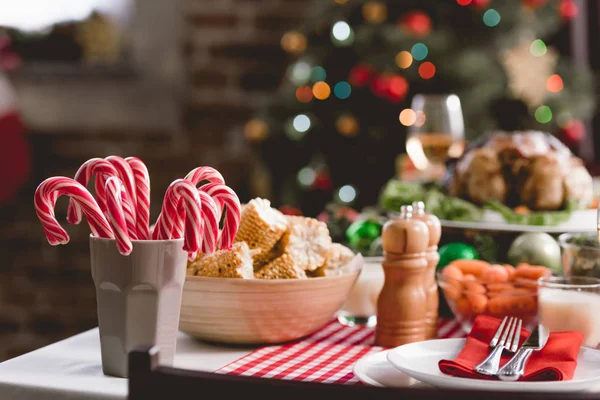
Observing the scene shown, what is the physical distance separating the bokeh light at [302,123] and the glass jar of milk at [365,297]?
1846mm

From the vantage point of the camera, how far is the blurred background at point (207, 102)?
3.12m

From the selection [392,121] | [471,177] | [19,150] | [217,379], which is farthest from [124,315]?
[19,150]

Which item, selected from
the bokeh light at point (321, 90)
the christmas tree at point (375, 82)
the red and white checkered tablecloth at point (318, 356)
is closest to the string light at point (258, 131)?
the christmas tree at point (375, 82)

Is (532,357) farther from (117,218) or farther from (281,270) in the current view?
(117,218)

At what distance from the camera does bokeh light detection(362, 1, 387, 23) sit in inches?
121

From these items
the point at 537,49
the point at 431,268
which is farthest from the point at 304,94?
the point at 431,268

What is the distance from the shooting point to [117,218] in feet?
2.87

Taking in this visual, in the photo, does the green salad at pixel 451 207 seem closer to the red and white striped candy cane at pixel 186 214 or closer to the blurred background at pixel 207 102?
the red and white striped candy cane at pixel 186 214

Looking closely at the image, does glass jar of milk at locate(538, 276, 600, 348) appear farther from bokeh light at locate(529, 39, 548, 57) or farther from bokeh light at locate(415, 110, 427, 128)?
bokeh light at locate(529, 39, 548, 57)

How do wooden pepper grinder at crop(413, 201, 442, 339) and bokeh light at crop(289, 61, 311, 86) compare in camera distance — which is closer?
wooden pepper grinder at crop(413, 201, 442, 339)

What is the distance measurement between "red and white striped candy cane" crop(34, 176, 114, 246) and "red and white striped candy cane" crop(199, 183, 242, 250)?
13 cm

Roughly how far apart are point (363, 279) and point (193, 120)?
2623 millimetres

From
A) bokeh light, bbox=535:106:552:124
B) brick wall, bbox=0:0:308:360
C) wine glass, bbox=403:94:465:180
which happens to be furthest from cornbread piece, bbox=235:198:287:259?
brick wall, bbox=0:0:308:360

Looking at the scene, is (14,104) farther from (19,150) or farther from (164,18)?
(164,18)
